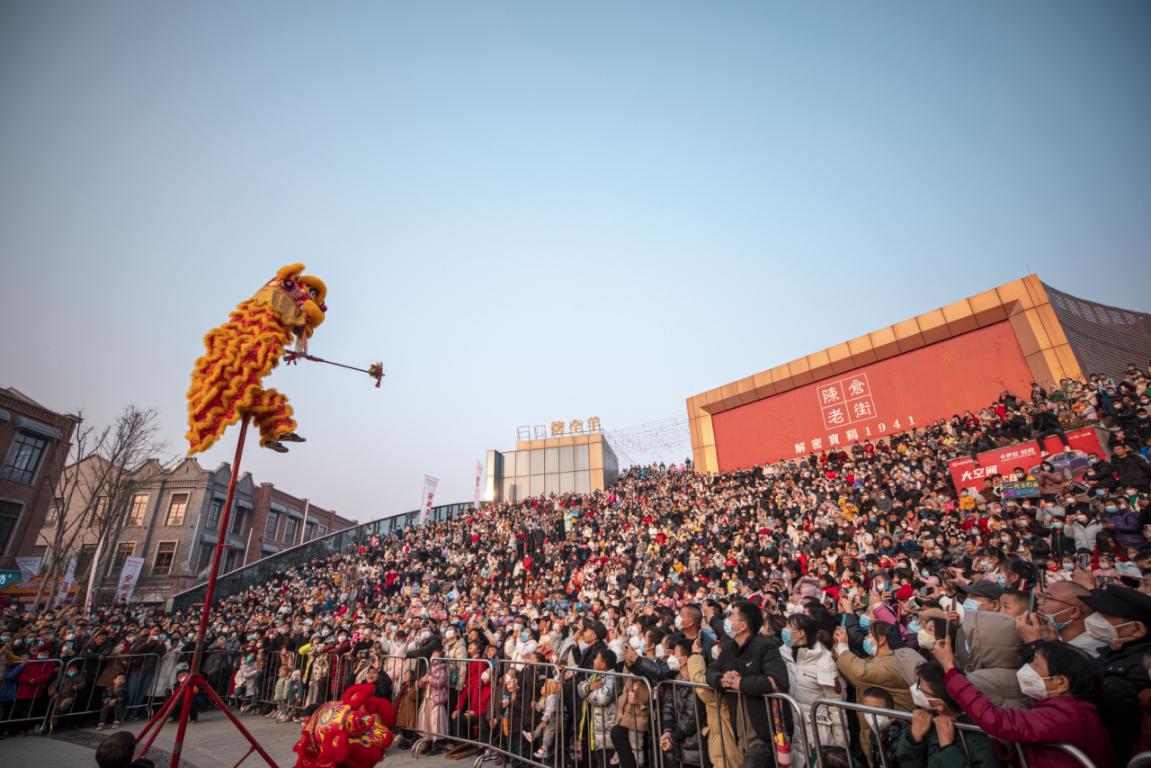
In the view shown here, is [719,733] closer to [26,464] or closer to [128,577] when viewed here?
[128,577]

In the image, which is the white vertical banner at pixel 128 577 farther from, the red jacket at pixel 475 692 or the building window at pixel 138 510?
the red jacket at pixel 475 692

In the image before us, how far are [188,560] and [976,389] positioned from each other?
42.0 metres

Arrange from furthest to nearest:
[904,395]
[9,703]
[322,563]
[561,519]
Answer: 1. [322,563]
2. [561,519]
3. [904,395]
4. [9,703]

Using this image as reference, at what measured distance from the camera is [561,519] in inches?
886

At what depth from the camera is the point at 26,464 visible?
24688mm

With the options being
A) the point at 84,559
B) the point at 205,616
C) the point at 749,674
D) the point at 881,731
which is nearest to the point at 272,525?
the point at 84,559

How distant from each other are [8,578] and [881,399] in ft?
122

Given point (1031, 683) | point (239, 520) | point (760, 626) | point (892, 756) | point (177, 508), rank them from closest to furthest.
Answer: point (1031, 683) < point (892, 756) < point (760, 626) < point (177, 508) < point (239, 520)

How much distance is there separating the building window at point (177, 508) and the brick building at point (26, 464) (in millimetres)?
8316

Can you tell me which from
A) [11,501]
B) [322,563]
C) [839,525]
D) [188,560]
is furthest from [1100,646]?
[188,560]

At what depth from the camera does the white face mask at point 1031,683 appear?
290 centimetres

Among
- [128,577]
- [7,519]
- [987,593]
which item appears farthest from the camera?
[7,519]

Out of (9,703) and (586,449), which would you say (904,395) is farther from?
(9,703)

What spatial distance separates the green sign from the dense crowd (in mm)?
6361
